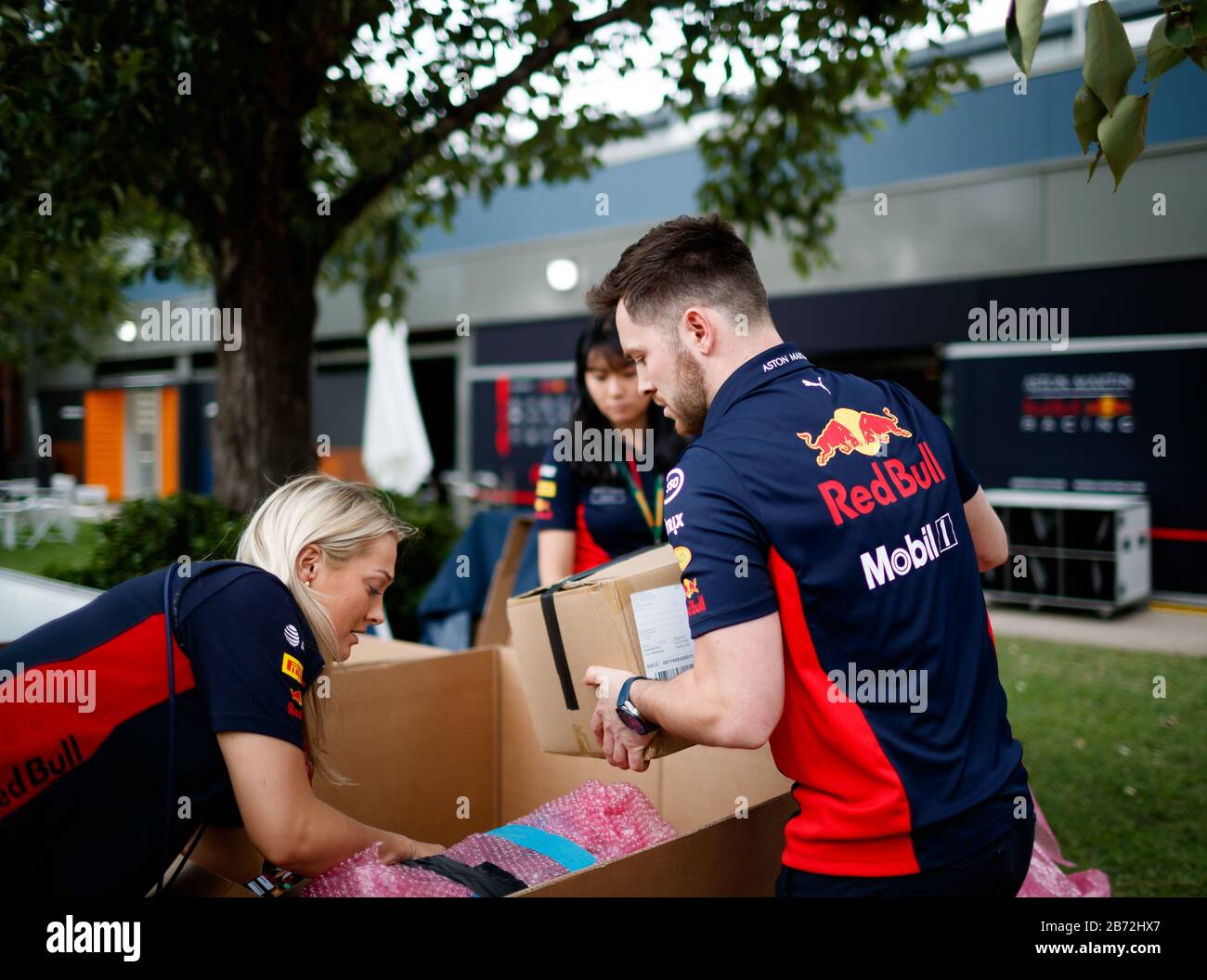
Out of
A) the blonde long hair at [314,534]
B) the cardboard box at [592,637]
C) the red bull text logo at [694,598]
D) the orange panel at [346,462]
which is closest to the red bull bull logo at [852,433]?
the red bull text logo at [694,598]

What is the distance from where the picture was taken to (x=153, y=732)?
1.47m

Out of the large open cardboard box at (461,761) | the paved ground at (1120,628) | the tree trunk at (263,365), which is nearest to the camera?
the large open cardboard box at (461,761)

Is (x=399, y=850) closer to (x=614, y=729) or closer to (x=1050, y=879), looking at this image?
(x=614, y=729)

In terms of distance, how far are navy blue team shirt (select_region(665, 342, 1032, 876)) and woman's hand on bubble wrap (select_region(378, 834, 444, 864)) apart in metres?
0.72

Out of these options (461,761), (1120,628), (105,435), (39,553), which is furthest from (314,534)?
(105,435)

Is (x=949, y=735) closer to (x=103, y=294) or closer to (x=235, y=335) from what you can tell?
(x=235, y=335)

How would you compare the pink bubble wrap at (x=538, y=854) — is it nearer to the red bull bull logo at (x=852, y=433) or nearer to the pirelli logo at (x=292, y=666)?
the pirelli logo at (x=292, y=666)

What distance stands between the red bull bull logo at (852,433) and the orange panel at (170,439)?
726 inches

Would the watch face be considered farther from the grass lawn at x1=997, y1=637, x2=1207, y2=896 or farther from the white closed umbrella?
the white closed umbrella

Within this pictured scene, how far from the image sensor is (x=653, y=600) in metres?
1.74

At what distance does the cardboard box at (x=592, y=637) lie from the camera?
172 centimetres

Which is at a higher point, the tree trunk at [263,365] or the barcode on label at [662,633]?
the tree trunk at [263,365]
